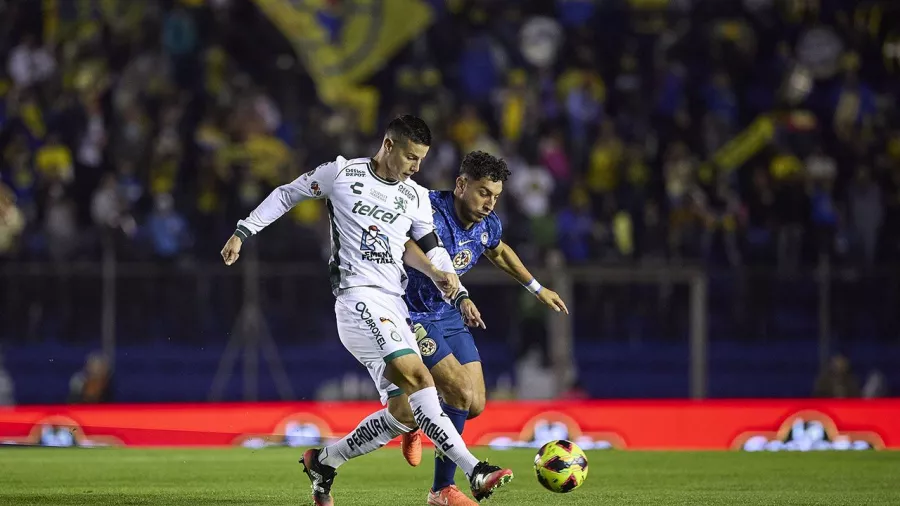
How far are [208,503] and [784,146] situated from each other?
40.9 ft

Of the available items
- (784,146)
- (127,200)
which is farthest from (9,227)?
(784,146)

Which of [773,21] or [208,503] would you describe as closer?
[208,503]

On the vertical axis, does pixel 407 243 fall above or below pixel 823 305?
below

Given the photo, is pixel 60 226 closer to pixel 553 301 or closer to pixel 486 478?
pixel 553 301

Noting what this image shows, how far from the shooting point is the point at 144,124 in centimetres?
1977

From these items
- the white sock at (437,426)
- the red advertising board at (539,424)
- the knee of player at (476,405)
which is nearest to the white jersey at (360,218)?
the white sock at (437,426)

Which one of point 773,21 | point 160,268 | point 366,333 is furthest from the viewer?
point 773,21

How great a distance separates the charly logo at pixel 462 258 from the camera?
32.2ft

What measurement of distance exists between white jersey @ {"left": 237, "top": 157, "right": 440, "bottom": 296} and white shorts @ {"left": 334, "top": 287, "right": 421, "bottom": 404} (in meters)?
0.09

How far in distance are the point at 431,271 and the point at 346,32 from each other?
1333 centimetres

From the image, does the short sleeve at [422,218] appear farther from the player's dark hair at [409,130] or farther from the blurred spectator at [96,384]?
the blurred spectator at [96,384]

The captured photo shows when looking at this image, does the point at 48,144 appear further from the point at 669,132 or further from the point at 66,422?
the point at 669,132

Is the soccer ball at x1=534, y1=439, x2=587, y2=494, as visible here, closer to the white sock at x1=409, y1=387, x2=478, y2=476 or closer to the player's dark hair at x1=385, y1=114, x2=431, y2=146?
the white sock at x1=409, y1=387, x2=478, y2=476

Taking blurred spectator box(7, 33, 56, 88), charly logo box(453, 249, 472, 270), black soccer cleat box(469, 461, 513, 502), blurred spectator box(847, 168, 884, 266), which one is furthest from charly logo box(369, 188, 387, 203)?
blurred spectator box(7, 33, 56, 88)
